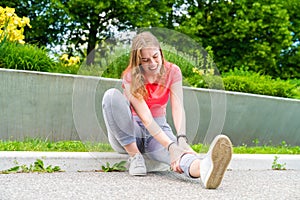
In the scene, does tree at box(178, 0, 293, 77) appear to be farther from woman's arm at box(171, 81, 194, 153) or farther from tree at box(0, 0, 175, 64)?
woman's arm at box(171, 81, 194, 153)

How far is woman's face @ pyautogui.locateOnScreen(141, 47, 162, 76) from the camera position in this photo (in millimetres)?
3333

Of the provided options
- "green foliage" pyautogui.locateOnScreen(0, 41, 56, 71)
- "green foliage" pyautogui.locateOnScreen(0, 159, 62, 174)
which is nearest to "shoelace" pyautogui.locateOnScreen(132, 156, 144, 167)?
"green foliage" pyautogui.locateOnScreen(0, 159, 62, 174)

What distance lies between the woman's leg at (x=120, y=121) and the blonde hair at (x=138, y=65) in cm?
12

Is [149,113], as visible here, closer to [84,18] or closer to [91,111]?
[91,111]

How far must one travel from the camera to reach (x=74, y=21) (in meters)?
16.5

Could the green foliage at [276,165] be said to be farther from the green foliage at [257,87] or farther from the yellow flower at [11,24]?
the yellow flower at [11,24]

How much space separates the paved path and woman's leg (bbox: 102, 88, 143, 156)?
24 centimetres

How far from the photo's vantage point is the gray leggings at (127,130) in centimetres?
341

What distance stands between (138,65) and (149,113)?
0.31 m

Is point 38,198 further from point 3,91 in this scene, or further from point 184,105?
point 3,91

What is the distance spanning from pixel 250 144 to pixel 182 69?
2.91m

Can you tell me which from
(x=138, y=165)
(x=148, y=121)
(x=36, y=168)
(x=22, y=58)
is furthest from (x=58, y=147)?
(x=22, y=58)

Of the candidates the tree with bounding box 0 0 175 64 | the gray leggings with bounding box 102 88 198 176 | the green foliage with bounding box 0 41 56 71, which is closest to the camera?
the gray leggings with bounding box 102 88 198 176

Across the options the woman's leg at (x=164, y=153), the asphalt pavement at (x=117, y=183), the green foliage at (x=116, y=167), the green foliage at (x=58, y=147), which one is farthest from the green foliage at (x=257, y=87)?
the woman's leg at (x=164, y=153)
